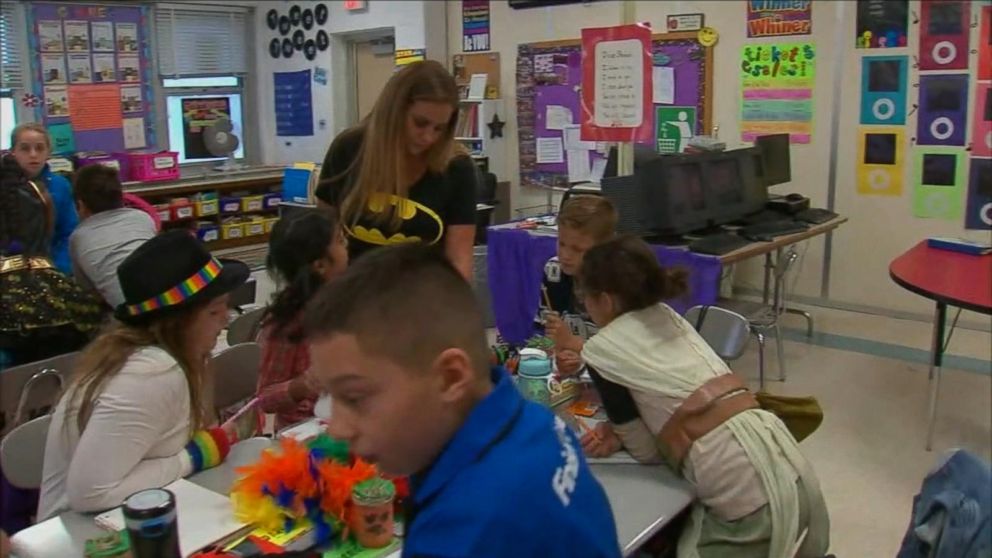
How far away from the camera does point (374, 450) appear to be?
A: 933 mm

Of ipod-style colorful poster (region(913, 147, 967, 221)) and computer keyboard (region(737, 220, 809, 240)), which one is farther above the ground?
ipod-style colorful poster (region(913, 147, 967, 221))

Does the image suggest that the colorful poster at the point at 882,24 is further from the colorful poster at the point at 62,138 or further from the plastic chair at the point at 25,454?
the colorful poster at the point at 62,138

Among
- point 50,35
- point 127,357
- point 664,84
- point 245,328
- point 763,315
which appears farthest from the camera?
point 50,35

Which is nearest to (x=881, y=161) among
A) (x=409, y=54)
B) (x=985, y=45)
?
(x=985, y=45)

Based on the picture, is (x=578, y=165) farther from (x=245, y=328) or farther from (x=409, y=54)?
(x=245, y=328)

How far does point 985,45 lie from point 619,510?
456 centimetres

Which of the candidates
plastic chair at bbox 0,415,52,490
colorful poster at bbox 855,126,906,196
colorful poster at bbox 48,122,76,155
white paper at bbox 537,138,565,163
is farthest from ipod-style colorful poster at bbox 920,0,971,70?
colorful poster at bbox 48,122,76,155

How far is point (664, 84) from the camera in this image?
6.24 metres

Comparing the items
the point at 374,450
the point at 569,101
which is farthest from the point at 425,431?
the point at 569,101

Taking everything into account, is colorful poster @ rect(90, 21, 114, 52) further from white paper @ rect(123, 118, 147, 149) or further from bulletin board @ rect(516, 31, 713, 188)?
bulletin board @ rect(516, 31, 713, 188)

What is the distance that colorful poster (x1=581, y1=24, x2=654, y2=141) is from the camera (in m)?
4.18

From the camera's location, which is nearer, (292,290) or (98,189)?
(292,290)

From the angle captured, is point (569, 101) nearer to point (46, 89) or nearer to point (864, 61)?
point (864, 61)

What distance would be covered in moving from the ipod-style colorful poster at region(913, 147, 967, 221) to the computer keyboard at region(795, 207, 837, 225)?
2.25 ft
